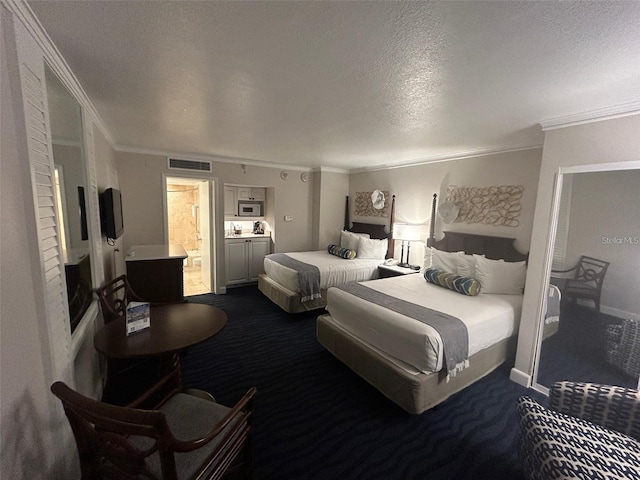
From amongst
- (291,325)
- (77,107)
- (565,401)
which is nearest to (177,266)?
(291,325)

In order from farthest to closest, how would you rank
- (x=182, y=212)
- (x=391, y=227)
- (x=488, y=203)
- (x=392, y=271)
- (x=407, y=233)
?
1. (x=182, y=212)
2. (x=391, y=227)
3. (x=407, y=233)
4. (x=392, y=271)
5. (x=488, y=203)

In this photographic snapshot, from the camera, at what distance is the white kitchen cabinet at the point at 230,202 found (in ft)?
17.7

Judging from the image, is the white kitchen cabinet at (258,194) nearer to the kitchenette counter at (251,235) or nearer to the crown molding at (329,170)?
the kitchenette counter at (251,235)

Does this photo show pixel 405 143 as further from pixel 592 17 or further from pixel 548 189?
pixel 592 17

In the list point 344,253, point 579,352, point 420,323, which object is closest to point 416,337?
point 420,323

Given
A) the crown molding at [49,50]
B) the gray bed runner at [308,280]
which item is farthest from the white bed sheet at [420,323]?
the crown molding at [49,50]

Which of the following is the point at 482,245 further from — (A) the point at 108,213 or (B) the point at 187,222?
(B) the point at 187,222

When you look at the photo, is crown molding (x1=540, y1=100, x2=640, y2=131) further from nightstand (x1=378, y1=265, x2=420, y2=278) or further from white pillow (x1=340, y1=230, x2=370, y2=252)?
white pillow (x1=340, y1=230, x2=370, y2=252)

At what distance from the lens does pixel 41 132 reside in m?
1.24

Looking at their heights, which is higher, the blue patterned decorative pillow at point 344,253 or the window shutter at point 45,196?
the window shutter at point 45,196

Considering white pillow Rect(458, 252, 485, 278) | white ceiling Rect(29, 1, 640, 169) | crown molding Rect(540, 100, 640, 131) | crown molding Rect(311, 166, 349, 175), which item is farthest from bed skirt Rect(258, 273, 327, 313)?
crown molding Rect(540, 100, 640, 131)

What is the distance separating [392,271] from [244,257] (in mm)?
2826

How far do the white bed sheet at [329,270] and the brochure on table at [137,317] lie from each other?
7.13 feet

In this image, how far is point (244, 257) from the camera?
529cm
